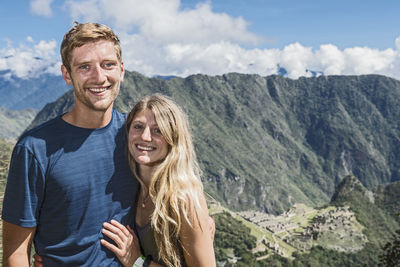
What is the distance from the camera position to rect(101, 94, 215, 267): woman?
6.68 m

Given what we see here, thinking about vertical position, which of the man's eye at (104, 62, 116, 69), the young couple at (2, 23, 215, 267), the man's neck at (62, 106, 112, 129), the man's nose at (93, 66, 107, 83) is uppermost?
the man's eye at (104, 62, 116, 69)

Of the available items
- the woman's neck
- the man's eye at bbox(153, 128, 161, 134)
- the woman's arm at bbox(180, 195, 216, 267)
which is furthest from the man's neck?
the woman's arm at bbox(180, 195, 216, 267)

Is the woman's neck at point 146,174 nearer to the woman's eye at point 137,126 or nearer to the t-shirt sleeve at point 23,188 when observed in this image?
the woman's eye at point 137,126

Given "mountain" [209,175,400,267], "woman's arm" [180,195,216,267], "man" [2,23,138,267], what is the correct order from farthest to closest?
1. "mountain" [209,175,400,267]
2. "woman's arm" [180,195,216,267]
3. "man" [2,23,138,267]

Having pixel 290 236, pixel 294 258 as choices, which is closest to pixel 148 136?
pixel 294 258

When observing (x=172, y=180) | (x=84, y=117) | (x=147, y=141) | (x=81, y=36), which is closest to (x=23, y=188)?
(x=84, y=117)

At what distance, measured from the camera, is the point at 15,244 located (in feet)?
20.5

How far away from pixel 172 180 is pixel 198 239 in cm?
123

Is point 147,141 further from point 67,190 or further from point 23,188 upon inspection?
point 23,188

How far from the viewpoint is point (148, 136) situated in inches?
281

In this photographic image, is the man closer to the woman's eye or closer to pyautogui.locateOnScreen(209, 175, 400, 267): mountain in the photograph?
the woman's eye

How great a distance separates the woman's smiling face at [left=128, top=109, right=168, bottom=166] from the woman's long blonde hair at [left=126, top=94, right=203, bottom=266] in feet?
0.46

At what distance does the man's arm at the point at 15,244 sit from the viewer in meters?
6.19

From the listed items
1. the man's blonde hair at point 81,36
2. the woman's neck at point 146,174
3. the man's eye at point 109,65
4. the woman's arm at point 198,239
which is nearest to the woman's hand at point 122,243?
the woman's neck at point 146,174
